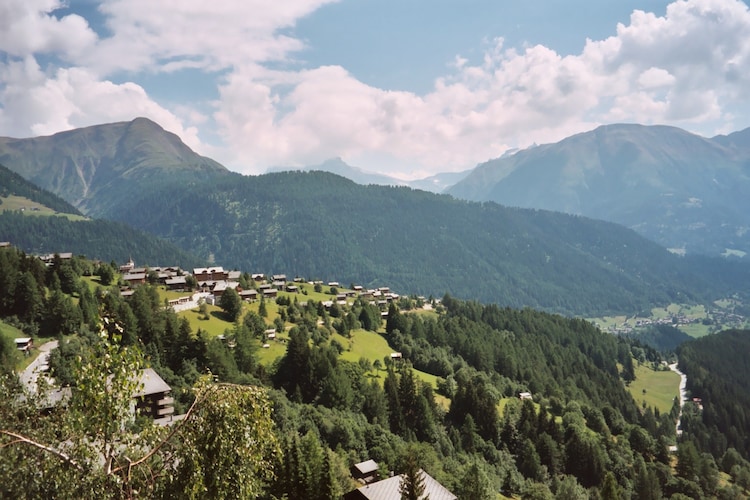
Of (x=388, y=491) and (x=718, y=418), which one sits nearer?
(x=388, y=491)

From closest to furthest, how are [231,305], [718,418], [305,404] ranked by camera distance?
[305,404] < [231,305] < [718,418]

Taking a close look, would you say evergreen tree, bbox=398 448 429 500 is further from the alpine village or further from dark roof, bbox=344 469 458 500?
dark roof, bbox=344 469 458 500

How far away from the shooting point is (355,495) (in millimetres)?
47938

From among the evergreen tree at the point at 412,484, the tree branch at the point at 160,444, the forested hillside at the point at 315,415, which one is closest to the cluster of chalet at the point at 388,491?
the evergreen tree at the point at 412,484

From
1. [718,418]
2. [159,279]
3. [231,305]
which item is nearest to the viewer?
[231,305]

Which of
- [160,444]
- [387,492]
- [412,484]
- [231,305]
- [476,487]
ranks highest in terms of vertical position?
[160,444]

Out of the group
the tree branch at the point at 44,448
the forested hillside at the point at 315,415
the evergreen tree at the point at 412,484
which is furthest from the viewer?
the evergreen tree at the point at 412,484

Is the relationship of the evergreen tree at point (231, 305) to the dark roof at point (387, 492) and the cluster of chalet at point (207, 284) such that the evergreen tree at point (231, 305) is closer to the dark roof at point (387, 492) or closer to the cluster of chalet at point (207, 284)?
the cluster of chalet at point (207, 284)

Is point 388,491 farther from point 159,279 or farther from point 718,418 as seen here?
point 718,418

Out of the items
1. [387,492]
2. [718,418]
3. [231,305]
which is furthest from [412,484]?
[718,418]

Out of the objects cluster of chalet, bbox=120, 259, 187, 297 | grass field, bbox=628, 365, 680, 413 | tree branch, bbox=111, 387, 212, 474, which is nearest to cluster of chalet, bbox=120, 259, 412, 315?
cluster of chalet, bbox=120, 259, 187, 297

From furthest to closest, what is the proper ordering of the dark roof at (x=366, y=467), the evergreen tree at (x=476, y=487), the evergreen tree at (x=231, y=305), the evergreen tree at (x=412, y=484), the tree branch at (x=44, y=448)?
the evergreen tree at (x=231, y=305)
the dark roof at (x=366, y=467)
the evergreen tree at (x=476, y=487)
the evergreen tree at (x=412, y=484)
the tree branch at (x=44, y=448)

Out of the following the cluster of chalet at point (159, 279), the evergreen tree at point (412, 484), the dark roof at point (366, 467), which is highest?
the cluster of chalet at point (159, 279)

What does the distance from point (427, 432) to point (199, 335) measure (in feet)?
143
